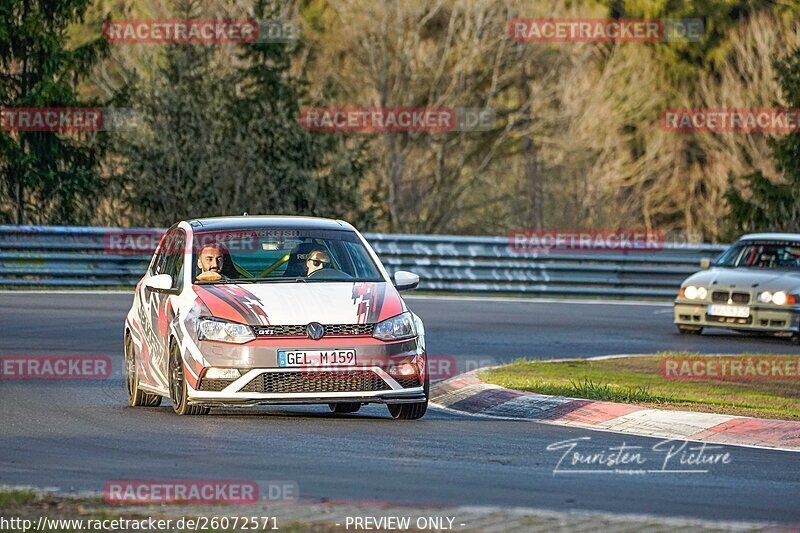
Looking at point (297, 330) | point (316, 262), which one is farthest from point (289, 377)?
point (316, 262)

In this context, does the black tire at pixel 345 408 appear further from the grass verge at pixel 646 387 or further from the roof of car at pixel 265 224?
the grass verge at pixel 646 387

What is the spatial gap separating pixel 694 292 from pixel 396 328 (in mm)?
11271

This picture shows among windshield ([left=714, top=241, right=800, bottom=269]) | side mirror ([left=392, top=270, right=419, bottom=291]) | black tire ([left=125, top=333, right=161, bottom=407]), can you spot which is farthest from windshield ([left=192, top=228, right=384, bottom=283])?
windshield ([left=714, top=241, right=800, bottom=269])

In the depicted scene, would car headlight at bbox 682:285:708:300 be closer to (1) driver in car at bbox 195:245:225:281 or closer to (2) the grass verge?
(2) the grass verge

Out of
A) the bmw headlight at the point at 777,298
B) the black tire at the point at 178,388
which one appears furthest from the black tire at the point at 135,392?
the bmw headlight at the point at 777,298

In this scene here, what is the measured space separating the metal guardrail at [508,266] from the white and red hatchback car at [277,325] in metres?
15.4

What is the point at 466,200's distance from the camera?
46.9 m

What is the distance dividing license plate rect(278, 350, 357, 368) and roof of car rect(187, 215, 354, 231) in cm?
169

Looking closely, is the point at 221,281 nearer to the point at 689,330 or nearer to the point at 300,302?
the point at 300,302

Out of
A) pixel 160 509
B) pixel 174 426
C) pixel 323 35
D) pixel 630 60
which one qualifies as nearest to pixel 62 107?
pixel 323 35

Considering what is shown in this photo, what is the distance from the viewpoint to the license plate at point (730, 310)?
2236 centimetres

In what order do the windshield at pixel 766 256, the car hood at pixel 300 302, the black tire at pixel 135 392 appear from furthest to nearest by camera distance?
the windshield at pixel 766 256
the black tire at pixel 135 392
the car hood at pixel 300 302

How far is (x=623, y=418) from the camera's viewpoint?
12789mm

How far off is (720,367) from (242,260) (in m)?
6.75
